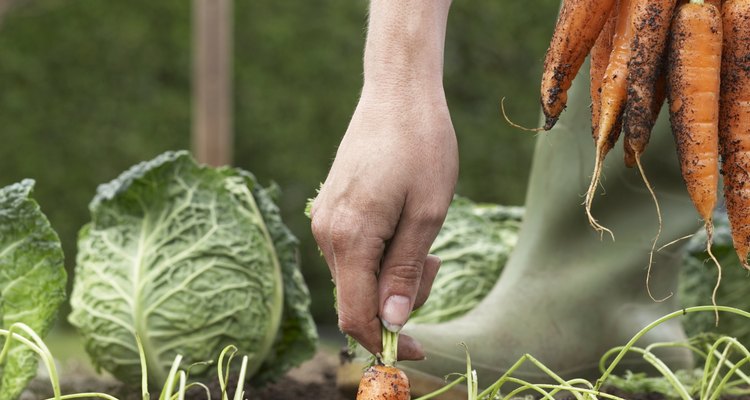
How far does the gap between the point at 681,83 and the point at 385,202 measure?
590 millimetres

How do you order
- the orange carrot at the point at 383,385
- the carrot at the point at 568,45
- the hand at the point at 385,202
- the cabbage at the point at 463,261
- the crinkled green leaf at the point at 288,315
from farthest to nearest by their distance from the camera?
the cabbage at the point at 463,261, the crinkled green leaf at the point at 288,315, the carrot at the point at 568,45, the orange carrot at the point at 383,385, the hand at the point at 385,202

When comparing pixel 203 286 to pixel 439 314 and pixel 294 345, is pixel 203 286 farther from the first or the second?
pixel 439 314

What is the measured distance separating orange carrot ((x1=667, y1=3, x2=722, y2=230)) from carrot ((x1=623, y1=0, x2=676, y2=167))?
3cm

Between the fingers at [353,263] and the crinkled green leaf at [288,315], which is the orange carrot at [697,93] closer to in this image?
the fingers at [353,263]

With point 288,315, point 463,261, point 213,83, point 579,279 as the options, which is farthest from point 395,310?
point 213,83

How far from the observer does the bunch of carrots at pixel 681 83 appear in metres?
1.70

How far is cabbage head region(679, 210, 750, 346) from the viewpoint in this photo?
3.03 meters

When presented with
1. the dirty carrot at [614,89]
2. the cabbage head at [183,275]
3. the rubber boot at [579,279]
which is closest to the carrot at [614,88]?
the dirty carrot at [614,89]

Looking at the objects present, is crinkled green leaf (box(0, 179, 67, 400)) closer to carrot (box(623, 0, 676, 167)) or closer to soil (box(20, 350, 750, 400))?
soil (box(20, 350, 750, 400))

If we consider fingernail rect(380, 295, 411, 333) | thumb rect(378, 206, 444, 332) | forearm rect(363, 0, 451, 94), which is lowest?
fingernail rect(380, 295, 411, 333)

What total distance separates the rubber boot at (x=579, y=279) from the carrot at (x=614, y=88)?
75 centimetres

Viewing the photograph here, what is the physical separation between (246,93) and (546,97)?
4446 mm

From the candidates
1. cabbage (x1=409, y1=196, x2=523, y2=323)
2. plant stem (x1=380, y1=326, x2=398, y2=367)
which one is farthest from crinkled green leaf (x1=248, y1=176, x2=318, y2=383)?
plant stem (x1=380, y1=326, x2=398, y2=367)

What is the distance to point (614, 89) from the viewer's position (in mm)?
1743
